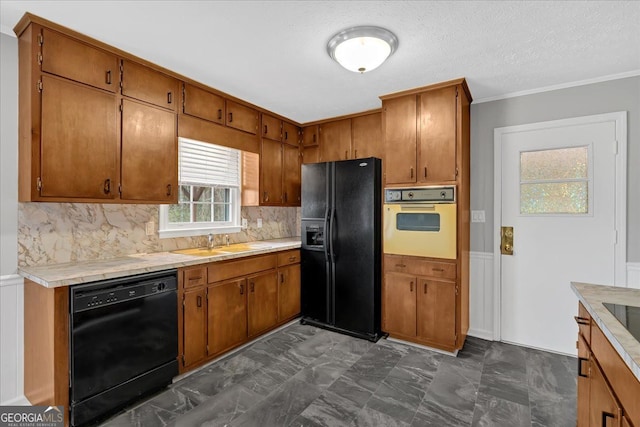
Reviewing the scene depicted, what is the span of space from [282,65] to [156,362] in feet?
8.30

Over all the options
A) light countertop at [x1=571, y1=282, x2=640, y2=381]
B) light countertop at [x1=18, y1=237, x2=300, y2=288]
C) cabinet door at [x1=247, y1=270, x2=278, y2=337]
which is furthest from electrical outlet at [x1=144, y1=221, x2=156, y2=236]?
light countertop at [x1=571, y1=282, x2=640, y2=381]

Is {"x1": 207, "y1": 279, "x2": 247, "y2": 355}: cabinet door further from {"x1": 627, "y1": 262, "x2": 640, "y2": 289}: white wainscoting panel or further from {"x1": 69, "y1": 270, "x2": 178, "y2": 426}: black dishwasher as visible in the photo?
{"x1": 627, "y1": 262, "x2": 640, "y2": 289}: white wainscoting panel

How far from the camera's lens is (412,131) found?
10.3 feet

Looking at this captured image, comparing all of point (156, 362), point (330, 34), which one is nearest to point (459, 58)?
point (330, 34)

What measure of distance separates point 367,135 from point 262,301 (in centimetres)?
234

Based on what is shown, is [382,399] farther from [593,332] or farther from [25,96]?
[25,96]

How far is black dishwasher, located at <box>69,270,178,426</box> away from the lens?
1.89m

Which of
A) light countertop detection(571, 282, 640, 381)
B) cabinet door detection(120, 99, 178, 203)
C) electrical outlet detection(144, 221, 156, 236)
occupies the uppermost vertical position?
cabinet door detection(120, 99, 178, 203)

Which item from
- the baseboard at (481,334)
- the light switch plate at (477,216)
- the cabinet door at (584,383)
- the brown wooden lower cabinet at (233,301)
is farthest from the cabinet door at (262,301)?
the cabinet door at (584,383)

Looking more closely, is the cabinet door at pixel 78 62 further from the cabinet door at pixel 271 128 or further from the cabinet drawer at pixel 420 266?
the cabinet drawer at pixel 420 266

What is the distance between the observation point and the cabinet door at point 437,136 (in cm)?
293

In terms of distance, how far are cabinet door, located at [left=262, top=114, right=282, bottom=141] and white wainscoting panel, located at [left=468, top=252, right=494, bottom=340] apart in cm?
271

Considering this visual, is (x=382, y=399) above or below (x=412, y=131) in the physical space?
below

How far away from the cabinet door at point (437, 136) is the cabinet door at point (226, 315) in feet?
6.95
